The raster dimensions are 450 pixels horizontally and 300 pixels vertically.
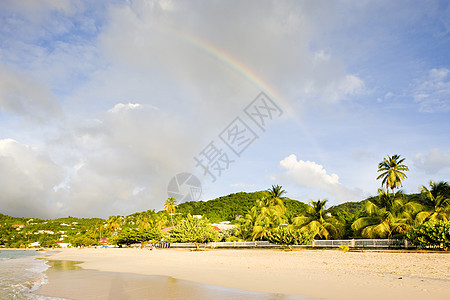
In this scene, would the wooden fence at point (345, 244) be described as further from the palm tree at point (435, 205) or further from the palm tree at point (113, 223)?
the palm tree at point (113, 223)

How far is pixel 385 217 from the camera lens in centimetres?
3056

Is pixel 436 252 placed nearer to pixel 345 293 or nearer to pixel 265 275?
pixel 265 275

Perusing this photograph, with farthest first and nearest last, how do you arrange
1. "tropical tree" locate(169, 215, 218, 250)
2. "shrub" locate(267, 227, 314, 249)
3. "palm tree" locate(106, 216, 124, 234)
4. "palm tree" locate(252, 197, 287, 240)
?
"palm tree" locate(106, 216, 124, 234) → "tropical tree" locate(169, 215, 218, 250) → "palm tree" locate(252, 197, 287, 240) → "shrub" locate(267, 227, 314, 249)

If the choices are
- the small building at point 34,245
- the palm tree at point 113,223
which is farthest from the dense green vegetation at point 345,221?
the small building at point 34,245

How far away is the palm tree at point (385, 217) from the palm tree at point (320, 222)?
2.62 meters

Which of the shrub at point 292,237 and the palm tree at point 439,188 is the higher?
the palm tree at point 439,188

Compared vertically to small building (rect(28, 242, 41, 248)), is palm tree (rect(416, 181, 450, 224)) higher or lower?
higher

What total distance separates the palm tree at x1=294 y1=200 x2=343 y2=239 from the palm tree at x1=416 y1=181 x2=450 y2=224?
8729 mm

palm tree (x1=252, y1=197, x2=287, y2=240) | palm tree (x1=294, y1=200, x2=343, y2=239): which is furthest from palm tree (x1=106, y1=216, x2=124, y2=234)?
palm tree (x1=294, y1=200, x2=343, y2=239)

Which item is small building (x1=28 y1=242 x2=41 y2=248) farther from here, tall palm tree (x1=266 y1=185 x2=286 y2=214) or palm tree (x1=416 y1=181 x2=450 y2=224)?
palm tree (x1=416 y1=181 x2=450 y2=224)

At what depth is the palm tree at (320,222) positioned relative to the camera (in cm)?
3509

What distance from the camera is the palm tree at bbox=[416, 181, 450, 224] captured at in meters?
28.1

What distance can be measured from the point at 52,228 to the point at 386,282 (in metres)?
189

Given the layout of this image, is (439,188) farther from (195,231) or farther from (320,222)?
(195,231)
